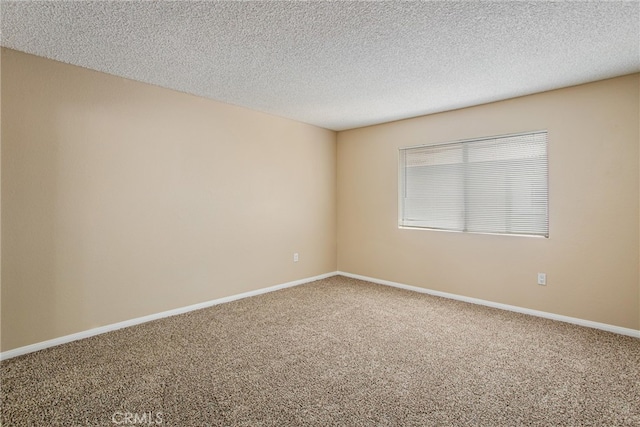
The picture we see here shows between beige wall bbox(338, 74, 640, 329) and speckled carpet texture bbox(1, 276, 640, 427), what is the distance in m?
0.37

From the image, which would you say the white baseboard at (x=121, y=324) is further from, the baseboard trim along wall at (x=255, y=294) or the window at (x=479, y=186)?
the window at (x=479, y=186)

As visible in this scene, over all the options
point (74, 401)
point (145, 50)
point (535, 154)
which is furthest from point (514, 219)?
point (74, 401)

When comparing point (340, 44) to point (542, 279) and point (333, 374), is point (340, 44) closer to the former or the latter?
point (333, 374)

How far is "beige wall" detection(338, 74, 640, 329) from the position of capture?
2.97 m

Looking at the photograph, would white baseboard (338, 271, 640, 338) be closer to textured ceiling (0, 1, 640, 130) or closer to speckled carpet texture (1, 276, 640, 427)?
speckled carpet texture (1, 276, 640, 427)

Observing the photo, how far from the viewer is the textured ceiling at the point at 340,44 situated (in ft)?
6.56

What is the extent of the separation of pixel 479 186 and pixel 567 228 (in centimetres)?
98

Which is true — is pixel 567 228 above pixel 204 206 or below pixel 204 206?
below

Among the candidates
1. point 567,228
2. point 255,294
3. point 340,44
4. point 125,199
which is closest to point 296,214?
point 255,294

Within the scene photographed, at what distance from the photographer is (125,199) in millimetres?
3131

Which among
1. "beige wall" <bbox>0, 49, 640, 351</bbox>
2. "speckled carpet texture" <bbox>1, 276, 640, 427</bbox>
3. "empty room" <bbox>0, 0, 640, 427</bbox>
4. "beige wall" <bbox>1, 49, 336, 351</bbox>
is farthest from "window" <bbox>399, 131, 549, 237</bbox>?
"beige wall" <bbox>1, 49, 336, 351</bbox>

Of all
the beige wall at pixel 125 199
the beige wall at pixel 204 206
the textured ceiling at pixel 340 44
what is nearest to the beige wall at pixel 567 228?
the beige wall at pixel 204 206

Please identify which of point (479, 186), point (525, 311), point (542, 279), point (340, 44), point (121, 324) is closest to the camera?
point (340, 44)

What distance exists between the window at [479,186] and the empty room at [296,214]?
0.07 ft
